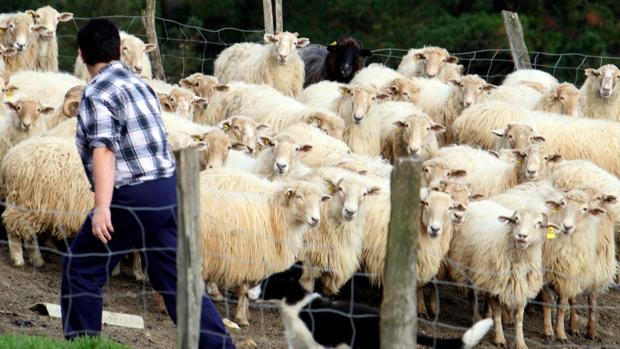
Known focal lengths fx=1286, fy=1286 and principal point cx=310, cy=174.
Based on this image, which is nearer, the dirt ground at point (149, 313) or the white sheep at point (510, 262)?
the dirt ground at point (149, 313)

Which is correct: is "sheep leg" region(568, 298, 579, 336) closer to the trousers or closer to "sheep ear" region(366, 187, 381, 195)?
"sheep ear" region(366, 187, 381, 195)

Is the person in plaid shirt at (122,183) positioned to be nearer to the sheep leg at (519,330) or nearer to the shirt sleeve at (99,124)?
the shirt sleeve at (99,124)

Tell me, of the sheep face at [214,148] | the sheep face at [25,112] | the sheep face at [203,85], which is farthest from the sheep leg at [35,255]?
the sheep face at [203,85]

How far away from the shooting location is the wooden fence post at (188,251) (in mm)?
5703

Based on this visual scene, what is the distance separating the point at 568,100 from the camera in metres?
13.1

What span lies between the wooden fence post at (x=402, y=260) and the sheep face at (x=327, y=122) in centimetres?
642

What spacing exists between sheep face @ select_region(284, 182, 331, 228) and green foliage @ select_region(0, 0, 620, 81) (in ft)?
43.5

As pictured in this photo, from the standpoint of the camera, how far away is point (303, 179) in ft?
32.8

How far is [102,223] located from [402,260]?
4.95ft

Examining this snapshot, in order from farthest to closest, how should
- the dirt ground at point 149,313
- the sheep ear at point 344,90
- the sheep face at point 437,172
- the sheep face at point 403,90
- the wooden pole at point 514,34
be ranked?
the wooden pole at point 514,34 < the sheep face at point 403,90 < the sheep ear at point 344,90 < the sheep face at point 437,172 < the dirt ground at point 149,313

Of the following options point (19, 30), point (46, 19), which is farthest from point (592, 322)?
point (46, 19)

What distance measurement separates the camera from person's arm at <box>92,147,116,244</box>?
6047 millimetres

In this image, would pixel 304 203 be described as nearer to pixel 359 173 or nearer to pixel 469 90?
pixel 359 173

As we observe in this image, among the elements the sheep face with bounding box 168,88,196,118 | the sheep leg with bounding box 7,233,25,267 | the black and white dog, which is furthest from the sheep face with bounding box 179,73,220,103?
the black and white dog
